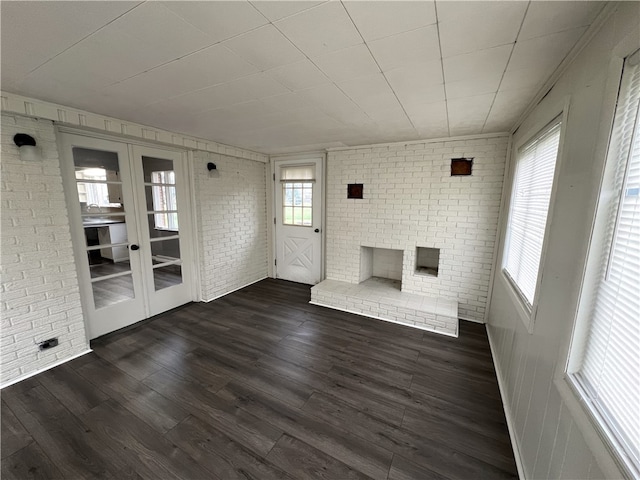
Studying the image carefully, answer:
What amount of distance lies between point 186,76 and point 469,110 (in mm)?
2343

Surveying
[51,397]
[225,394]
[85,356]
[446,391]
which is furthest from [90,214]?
[446,391]

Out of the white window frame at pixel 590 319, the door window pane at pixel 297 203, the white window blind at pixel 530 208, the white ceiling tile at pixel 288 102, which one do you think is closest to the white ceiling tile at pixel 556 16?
the white window frame at pixel 590 319

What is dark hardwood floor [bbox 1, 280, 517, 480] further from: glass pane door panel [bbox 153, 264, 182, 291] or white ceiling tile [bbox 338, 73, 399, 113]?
white ceiling tile [bbox 338, 73, 399, 113]

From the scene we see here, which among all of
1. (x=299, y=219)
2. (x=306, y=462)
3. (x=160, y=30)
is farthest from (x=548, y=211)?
(x=299, y=219)

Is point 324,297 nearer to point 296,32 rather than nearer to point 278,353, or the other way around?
point 278,353

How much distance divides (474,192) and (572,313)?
8.07ft

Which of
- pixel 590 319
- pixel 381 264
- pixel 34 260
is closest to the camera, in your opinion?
pixel 590 319

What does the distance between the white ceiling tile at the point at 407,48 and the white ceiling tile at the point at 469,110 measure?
32.7 inches

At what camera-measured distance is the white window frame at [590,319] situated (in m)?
0.86

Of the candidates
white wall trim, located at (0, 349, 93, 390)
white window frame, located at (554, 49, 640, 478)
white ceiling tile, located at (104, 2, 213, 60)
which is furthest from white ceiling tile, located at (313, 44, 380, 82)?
white wall trim, located at (0, 349, 93, 390)

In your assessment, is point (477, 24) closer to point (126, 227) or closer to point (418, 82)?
point (418, 82)

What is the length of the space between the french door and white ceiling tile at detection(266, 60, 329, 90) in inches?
93.4

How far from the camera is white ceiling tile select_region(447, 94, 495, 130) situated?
2.06 m

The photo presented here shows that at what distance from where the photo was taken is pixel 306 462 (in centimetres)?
157
